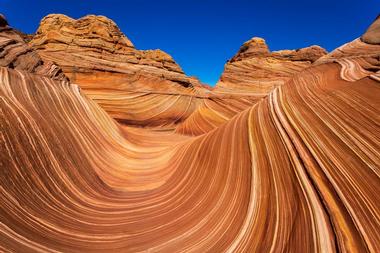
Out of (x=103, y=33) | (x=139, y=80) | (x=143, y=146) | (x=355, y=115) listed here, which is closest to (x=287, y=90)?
(x=355, y=115)

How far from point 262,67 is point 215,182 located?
11097 millimetres

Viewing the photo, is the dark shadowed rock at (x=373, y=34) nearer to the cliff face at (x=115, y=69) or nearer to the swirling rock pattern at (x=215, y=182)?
the swirling rock pattern at (x=215, y=182)

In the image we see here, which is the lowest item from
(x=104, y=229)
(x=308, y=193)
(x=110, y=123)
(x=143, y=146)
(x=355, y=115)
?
(x=308, y=193)

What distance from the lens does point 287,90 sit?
5.09 metres

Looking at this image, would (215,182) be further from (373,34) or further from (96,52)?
(96,52)

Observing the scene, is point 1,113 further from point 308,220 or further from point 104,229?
point 308,220

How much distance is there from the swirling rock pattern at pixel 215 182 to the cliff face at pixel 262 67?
740cm

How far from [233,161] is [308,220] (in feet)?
4.87

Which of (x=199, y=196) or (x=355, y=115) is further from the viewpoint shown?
(x=199, y=196)

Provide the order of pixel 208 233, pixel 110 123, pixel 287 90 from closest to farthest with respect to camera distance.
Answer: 1. pixel 208 233
2. pixel 287 90
3. pixel 110 123

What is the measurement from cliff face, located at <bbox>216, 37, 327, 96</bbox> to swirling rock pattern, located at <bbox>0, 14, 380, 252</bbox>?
740 cm

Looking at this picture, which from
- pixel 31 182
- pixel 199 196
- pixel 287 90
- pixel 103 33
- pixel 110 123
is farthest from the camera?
pixel 103 33

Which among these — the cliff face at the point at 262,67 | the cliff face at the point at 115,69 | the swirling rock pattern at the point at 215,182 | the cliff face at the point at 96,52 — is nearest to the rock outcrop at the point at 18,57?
the swirling rock pattern at the point at 215,182

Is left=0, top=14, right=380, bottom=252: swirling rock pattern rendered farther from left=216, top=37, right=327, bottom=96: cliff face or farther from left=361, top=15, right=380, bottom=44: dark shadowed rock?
left=216, top=37, right=327, bottom=96: cliff face
